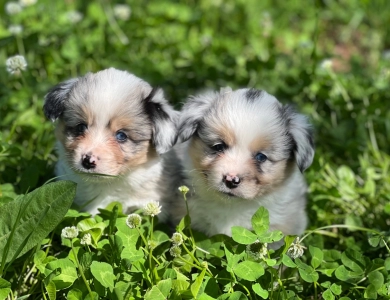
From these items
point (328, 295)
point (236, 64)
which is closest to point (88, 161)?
point (328, 295)

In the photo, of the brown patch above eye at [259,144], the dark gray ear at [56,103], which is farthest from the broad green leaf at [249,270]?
the dark gray ear at [56,103]

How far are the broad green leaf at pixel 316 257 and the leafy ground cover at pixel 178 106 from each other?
0.01 meters

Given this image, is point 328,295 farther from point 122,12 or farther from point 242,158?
point 122,12

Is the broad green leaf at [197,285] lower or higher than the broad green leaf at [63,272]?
higher

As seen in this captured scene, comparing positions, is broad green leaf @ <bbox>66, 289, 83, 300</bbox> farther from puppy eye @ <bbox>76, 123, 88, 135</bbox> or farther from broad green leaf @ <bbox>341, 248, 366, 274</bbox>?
broad green leaf @ <bbox>341, 248, 366, 274</bbox>

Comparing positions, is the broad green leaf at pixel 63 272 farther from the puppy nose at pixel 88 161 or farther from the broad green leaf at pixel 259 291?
the broad green leaf at pixel 259 291

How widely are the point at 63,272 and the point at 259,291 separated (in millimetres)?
996

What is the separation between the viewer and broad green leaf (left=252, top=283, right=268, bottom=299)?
3152 millimetres

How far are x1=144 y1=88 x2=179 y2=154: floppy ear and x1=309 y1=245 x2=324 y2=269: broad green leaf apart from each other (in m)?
1.00

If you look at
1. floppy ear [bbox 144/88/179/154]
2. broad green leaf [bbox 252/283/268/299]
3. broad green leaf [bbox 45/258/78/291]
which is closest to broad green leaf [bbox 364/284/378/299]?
broad green leaf [bbox 252/283/268/299]

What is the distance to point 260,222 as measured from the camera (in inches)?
131

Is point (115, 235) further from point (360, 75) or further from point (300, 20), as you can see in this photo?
point (300, 20)

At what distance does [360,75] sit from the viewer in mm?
5805

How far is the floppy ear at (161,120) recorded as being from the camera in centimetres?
373
